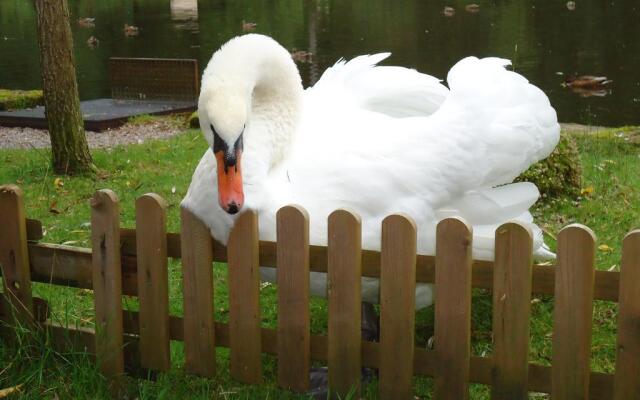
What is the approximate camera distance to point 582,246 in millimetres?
2875

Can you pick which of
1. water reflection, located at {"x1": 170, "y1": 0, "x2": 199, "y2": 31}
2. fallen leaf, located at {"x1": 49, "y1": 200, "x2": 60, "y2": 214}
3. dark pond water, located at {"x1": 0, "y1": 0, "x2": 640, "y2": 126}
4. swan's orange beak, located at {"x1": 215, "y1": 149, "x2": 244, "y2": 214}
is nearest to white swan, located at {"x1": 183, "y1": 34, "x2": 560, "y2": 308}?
swan's orange beak, located at {"x1": 215, "y1": 149, "x2": 244, "y2": 214}

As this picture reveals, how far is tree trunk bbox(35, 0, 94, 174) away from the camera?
A: 22.6ft

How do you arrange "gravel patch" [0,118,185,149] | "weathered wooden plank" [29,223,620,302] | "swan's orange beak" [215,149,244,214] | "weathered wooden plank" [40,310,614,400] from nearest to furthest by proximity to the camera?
"weathered wooden plank" [29,223,620,302] → "weathered wooden plank" [40,310,614,400] → "swan's orange beak" [215,149,244,214] → "gravel patch" [0,118,185,149]

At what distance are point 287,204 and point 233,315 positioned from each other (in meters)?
0.50

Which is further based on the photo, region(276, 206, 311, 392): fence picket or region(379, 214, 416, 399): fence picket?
region(276, 206, 311, 392): fence picket

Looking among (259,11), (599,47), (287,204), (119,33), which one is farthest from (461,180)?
(259,11)

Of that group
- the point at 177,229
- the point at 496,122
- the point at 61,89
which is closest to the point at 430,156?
the point at 496,122

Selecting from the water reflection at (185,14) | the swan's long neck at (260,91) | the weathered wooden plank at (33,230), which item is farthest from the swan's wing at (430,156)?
the water reflection at (185,14)

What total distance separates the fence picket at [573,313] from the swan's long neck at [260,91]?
1281mm

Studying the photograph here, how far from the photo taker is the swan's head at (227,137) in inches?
128

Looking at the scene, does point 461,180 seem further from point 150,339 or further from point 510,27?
point 510,27

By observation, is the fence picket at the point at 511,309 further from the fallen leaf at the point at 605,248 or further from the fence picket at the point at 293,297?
the fallen leaf at the point at 605,248

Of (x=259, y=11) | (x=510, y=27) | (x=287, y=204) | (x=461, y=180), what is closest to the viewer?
(x=287, y=204)

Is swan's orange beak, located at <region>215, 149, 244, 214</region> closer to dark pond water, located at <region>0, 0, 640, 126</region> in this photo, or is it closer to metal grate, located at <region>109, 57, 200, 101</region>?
metal grate, located at <region>109, 57, 200, 101</region>
